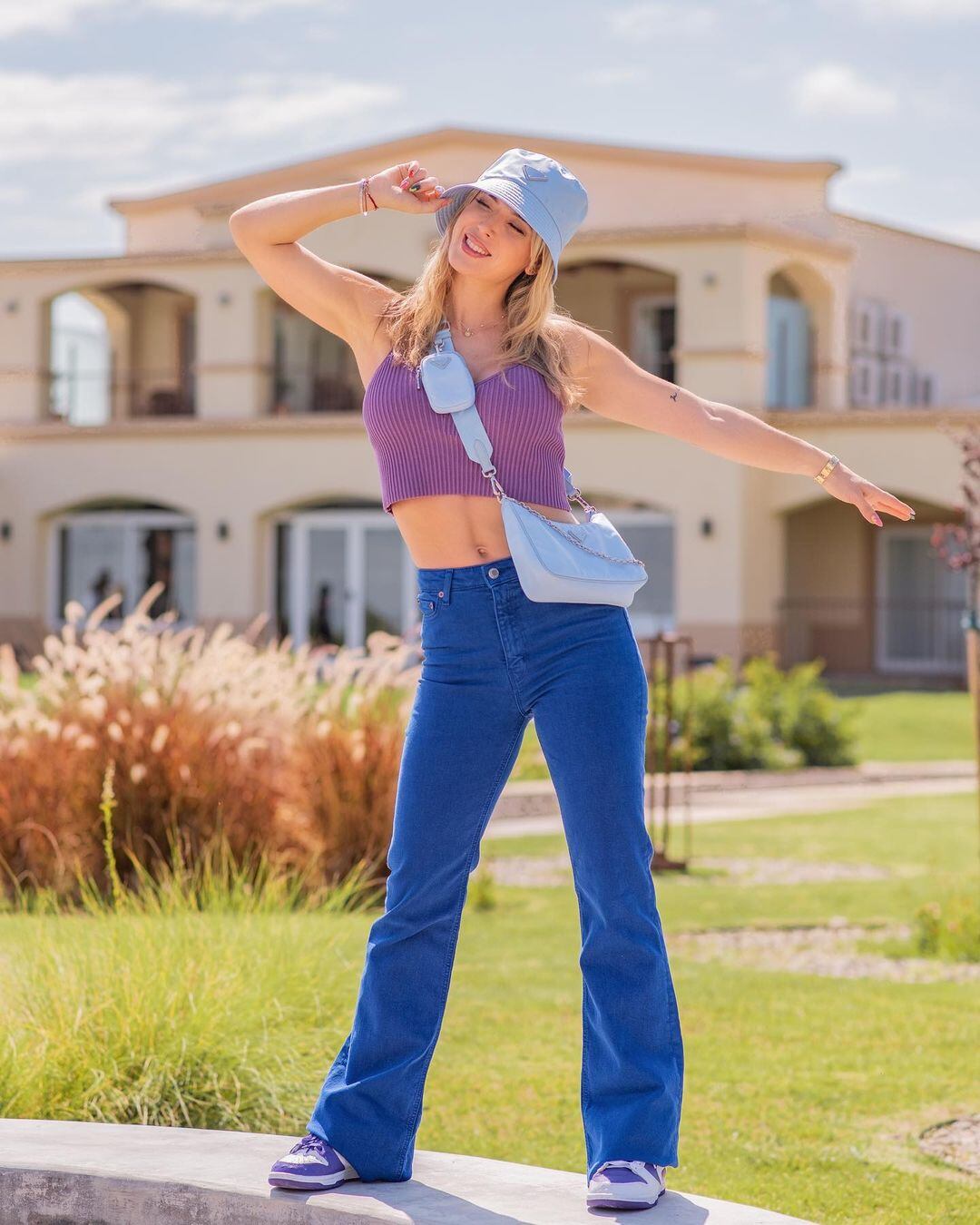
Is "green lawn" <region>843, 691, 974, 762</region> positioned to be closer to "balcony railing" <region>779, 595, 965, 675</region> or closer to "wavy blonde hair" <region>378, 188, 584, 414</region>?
"balcony railing" <region>779, 595, 965, 675</region>

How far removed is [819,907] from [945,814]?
5342 millimetres

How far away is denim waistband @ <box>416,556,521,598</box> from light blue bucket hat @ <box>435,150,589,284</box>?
1.98 feet

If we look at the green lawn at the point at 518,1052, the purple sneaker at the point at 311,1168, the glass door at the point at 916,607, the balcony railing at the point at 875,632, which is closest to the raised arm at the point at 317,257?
the purple sneaker at the point at 311,1168

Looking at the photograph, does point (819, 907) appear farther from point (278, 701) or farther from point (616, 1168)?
point (616, 1168)

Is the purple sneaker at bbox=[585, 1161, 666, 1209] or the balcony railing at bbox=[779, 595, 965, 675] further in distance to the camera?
the balcony railing at bbox=[779, 595, 965, 675]

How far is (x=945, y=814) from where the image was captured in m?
15.1

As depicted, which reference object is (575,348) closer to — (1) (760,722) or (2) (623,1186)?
(2) (623,1186)

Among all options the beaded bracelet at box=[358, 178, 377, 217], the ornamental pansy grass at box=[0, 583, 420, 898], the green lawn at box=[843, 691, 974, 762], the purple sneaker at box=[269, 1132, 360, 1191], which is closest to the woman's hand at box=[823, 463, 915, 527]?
the beaded bracelet at box=[358, 178, 377, 217]

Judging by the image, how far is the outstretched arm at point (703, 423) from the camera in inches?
154

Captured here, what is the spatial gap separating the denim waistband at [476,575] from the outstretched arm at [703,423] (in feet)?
1.44

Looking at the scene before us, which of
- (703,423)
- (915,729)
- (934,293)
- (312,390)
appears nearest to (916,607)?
Result: (934,293)

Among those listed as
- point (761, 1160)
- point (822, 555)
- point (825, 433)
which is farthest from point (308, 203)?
point (822, 555)

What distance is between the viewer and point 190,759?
953 cm

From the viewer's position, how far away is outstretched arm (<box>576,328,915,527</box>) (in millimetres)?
3922
